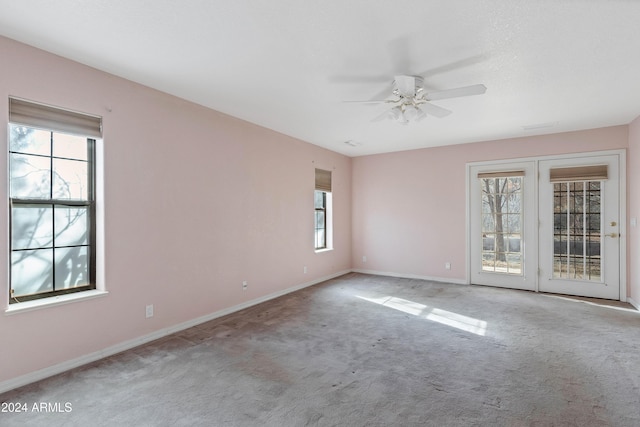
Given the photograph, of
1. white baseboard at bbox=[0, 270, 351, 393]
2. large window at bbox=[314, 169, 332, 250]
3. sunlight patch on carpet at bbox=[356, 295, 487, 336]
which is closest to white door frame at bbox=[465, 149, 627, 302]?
sunlight patch on carpet at bbox=[356, 295, 487, 336]

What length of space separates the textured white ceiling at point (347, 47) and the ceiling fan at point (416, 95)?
0.13 meters

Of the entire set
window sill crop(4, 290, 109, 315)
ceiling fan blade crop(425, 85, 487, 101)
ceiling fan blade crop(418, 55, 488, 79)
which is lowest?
window sill crop(4, 290, 109, 315)

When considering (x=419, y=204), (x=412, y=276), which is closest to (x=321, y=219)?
(x=419, y=204)

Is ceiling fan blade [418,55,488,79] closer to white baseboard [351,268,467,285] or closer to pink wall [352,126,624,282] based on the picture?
pink wall [352,126,624,282]

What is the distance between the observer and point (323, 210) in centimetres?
645

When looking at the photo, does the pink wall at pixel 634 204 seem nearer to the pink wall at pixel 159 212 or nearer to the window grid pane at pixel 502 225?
the window grid pane at pixel 502 225

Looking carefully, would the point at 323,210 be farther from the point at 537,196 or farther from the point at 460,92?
the point at 460,92

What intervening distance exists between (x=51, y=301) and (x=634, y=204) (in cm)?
686

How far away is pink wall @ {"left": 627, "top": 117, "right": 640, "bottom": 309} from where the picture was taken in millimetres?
4355

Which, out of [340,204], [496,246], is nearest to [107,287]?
[340,204]

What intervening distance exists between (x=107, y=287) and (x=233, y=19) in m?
2.55

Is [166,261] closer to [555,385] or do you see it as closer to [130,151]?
[130,151]

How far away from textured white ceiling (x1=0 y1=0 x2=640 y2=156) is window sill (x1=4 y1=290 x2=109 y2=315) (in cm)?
202

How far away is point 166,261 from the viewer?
11.4 ft
